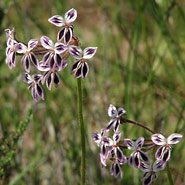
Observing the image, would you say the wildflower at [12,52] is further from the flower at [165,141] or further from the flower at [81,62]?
the flower at [165,141]

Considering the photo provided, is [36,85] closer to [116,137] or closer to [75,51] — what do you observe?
[75,51]

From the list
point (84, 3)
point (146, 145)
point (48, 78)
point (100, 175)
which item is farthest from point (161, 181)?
point (84, 3)

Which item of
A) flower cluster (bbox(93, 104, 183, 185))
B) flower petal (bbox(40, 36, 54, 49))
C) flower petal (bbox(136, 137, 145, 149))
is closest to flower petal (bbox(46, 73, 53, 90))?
flower petal (bbox(40, 36, 54, 49))

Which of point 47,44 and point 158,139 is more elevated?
point 47,44

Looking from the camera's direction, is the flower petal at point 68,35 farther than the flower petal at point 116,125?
No

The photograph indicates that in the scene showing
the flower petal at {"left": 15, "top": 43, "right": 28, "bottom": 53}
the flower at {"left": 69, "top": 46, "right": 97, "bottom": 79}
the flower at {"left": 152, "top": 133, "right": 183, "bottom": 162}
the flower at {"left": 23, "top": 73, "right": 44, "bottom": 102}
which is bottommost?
the flower at {"left": 152, "top": 133, "right": 183, "bottom": 162}

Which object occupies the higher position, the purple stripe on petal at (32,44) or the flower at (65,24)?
the flower at (65,24)

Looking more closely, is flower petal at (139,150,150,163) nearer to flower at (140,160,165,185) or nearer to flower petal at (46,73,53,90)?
flower at (140,160,165,185)

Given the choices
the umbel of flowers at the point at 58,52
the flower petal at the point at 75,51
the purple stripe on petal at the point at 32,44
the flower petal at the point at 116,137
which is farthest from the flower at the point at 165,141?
the purple stripe on petal at the point at 32,44

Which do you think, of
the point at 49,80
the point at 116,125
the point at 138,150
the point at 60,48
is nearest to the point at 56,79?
the point at 49,80

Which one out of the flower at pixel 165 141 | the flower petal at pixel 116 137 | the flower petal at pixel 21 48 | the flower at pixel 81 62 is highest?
the flower petal at pixel 21 48

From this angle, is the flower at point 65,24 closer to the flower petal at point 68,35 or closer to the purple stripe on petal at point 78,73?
the flower petal at point 68,35
